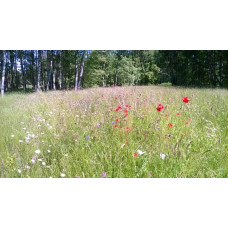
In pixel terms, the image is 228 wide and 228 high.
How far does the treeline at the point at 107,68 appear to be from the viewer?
260 cm

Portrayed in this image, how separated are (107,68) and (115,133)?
1.29 m

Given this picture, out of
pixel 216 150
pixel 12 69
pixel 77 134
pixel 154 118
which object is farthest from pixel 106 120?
pixel 12 69

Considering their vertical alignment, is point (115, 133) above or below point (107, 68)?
below

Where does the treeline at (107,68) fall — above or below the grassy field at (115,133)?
above

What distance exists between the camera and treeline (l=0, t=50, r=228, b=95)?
260cm

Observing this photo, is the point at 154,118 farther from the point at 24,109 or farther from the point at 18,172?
the point at 24,109

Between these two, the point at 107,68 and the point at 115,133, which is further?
the point at 107,68

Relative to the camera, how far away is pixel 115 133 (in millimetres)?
2191

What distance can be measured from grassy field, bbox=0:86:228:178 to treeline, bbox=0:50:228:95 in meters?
0.18

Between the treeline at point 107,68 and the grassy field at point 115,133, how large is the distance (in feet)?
0.60

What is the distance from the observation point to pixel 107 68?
2.83 m

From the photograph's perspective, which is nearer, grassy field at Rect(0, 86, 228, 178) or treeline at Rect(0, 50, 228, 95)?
grassy field at Rect(0, 86, 228, 178)
